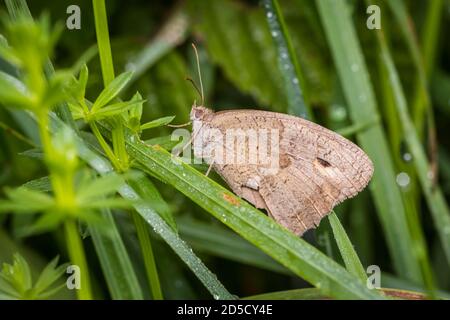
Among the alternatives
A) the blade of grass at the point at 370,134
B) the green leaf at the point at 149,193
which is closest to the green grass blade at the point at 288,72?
the blade of grass at the point at 370,134

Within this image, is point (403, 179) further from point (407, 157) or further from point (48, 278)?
point (48, 278)

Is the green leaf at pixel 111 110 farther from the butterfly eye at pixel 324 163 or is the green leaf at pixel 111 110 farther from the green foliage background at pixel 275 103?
the butterfly eye at pixel 324 163

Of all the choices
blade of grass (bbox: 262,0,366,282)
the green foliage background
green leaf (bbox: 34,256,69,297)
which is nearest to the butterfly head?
the green foliage background

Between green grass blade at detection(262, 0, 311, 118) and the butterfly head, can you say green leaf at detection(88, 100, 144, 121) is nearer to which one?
the butterfly head

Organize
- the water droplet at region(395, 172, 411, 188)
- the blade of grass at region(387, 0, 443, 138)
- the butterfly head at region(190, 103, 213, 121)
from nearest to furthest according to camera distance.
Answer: the butterfly head at region(190, 103, 213, 121) → the water droplet at region(395, 172, 411, 188) → the blade of grass at region(387, 0, 443, 138)

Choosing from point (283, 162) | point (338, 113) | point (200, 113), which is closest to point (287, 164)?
point (283, 162)
